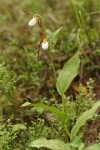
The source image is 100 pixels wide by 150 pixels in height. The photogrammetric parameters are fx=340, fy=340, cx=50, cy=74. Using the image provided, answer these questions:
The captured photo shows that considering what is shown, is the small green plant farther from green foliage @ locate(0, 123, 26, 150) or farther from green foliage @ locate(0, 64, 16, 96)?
green foliage @ locate(0, 64, 16, 96)

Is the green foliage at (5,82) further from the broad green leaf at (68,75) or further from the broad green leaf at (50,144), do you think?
the broad green leaf at (50,144)

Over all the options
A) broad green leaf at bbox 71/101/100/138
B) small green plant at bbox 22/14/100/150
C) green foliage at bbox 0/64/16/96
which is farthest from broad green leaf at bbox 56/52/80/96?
green foliage at bbox 0/64/16/96

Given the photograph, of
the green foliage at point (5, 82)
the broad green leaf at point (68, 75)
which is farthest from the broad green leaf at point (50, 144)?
the green foliage at point (5, 82)

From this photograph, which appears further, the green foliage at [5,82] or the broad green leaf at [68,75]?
the green foliage at [5,82]

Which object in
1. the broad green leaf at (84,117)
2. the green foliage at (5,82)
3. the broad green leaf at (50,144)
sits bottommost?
the broad green leaf at (50,144)

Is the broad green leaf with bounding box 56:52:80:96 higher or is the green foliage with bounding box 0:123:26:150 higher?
the broad green leaf with bounding box 56:52:80:96

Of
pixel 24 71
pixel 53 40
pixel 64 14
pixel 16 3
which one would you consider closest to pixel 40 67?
pixel 24 71

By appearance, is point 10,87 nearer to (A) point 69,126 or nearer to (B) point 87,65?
(A) point 69,126

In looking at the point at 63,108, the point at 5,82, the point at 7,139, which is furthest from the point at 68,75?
the point at 7,139

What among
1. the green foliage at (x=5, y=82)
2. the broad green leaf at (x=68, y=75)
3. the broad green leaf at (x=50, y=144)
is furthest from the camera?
the green foliage at (x=5, y=82)

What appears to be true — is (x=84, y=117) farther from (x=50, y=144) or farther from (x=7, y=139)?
(x=7, y=139)

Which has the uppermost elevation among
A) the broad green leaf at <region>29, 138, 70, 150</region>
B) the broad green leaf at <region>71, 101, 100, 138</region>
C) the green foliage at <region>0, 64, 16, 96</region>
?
the green foliage at <region>0, 64, 16, 96</region>

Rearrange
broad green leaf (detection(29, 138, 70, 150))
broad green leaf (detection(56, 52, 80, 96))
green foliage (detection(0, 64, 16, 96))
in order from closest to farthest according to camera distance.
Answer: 1. broad green leaf (detection(29, 138, 70, 150))
2. broad green leaf (detection(56, 52, 80, 96))
3. green foliage (detection(0, 64, 16, 96))
